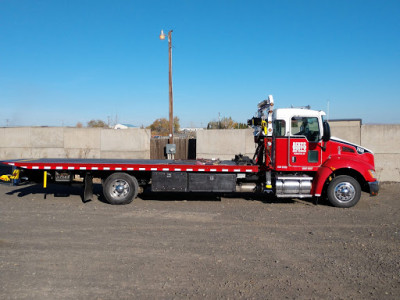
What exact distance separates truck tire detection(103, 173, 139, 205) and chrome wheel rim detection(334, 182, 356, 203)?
5.54m

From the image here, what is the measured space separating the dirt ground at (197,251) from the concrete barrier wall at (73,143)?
23.7ft

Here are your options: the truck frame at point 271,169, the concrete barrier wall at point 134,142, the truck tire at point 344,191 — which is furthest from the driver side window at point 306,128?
the concrete barrier wall at point 134,142

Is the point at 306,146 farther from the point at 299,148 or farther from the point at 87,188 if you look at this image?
the point at 87,188

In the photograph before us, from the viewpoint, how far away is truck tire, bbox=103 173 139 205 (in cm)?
967

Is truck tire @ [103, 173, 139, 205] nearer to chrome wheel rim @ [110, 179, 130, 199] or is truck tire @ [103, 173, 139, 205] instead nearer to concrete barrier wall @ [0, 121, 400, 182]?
chrome wheel rim @ [110, 179, 130, 199]

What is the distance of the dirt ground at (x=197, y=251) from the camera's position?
4371 millimetres

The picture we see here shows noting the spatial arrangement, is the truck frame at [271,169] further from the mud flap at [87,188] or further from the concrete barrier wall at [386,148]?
the concrete barrier wall at [386,148]

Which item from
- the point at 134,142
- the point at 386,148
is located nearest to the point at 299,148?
the point at 386,148

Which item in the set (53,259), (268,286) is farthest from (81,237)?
(268,286)

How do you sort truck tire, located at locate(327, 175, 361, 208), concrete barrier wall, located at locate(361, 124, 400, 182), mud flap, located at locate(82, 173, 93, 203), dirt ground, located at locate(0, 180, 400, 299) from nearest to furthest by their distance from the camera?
dirt ground, located at locate(0, 180, 400, 299) < truck tire, located at locate(327, 175, 361, 208) < mud flap, located at locate(82, 173, 93, 203) < concrete barrier wall, located at locate(361, 124, 400, 182)

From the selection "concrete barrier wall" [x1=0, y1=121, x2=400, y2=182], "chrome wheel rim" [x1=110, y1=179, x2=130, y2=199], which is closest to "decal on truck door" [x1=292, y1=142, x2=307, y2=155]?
"chrome wheel rim" [x1=110, y1=179, x2=130, y2=199]

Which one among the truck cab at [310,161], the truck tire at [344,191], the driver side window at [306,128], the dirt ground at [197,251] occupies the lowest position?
the dirt ground at [197,251]

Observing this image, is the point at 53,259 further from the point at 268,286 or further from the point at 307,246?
the point at 307,246

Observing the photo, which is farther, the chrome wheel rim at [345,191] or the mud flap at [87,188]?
the mud flap at [87,188]
